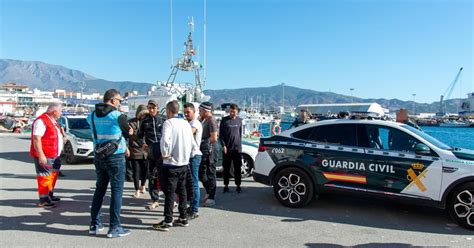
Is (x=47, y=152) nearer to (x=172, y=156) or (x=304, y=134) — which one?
(x=172, y=156)

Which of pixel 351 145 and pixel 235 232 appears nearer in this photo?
pixel 235 232

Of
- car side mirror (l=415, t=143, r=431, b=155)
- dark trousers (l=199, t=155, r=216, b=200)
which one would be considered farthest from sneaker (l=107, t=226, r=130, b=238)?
car side mirror (l=415, t=143, r=431, b=155)

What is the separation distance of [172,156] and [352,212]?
10.9ft

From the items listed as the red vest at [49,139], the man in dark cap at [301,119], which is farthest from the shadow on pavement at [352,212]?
the red vest at [49,139]

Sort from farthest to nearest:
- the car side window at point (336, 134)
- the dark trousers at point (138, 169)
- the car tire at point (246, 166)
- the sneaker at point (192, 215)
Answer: the car tire at point (246, 166), the dark trousers at point (138, 169), the car side window at point (336, 134), the sneaker at point (192, 215)

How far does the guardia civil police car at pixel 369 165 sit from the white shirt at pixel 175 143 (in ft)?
6.99

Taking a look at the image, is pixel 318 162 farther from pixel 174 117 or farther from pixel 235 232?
pixel 174 117

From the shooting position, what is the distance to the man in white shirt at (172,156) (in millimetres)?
4777

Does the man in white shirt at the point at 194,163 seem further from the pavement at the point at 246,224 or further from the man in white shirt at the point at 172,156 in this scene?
the man in white shirt at the point at 172,156

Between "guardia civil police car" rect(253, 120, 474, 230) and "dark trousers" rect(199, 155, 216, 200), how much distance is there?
881 mm

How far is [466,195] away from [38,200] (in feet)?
24.0

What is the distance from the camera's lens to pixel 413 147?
17.8ft

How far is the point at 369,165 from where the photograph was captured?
5594mm

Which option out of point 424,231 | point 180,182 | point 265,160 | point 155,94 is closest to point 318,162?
point 265,160
